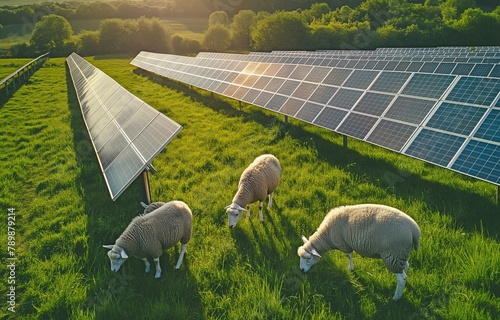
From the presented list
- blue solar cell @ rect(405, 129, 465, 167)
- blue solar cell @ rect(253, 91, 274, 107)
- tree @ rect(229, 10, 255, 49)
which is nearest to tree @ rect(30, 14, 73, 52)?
tree @ rect(229, 10, 255, 49)

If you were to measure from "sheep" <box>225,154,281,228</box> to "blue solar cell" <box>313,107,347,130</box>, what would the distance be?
3.90m

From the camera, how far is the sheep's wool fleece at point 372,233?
5320 mm

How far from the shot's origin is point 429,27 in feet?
196

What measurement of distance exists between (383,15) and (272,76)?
75336 mm

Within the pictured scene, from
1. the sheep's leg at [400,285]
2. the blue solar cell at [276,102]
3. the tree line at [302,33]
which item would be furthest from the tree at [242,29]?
the sheep's leg at [400,285]

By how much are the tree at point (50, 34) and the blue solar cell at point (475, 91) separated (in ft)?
269

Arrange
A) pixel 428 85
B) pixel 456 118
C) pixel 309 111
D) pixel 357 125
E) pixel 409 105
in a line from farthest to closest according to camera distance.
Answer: pixel 309 111 → pixel 357 125 → pixel 428 85 → pixel 409 105 → pixel 456 118

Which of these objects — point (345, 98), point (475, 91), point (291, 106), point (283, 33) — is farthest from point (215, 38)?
point (475, 91)

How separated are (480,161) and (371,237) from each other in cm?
425

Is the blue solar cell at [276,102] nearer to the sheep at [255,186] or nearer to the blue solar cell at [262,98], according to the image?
the blue solar cell at [262,98]

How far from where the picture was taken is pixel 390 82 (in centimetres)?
1195

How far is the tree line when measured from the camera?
57219mm

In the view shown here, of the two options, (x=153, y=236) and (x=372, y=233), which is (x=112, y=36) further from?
(x=372, y=233)

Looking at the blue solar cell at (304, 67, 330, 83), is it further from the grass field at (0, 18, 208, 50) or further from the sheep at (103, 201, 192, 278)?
the grass field at (0, 18, 208, 50)
